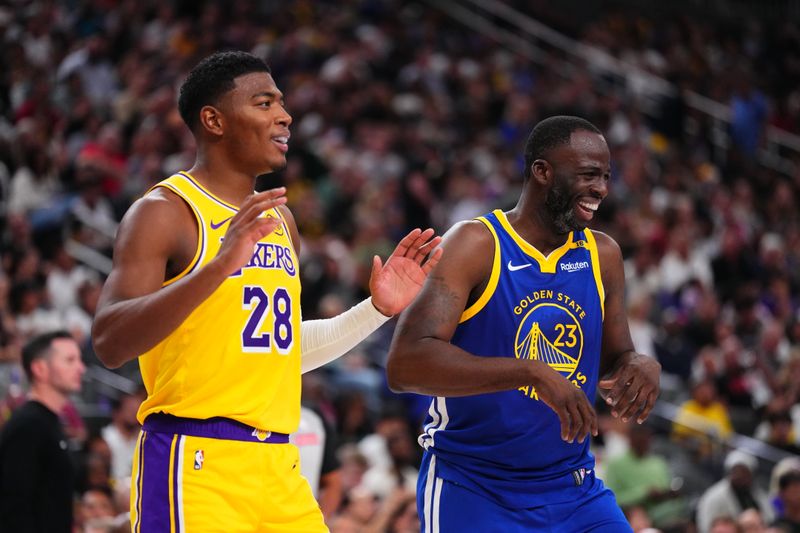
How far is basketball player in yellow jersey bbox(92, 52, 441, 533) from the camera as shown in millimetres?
3885

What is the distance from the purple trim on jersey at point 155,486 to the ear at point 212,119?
3.47 feet

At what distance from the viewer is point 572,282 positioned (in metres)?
4.96

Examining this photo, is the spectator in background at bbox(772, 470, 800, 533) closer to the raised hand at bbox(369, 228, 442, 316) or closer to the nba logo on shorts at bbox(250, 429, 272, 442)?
the raised hand at bbox(369, 228, 442, 316)

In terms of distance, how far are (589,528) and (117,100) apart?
35.0 ft

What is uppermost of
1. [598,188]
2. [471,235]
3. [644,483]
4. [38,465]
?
[598,188]

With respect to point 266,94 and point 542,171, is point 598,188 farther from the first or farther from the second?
point 266,94

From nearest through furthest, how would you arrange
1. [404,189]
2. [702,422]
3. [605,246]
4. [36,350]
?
[605,246], [36,350], [702,422], [404,189]

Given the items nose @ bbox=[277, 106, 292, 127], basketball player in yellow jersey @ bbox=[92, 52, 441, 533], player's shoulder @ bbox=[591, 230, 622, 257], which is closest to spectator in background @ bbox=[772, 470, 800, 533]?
player's shoulder @ bbox=[591, 230, 622, 257]

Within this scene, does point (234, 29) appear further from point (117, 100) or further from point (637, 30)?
point (637, 30)

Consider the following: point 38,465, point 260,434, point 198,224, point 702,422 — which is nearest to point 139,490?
point 260,434

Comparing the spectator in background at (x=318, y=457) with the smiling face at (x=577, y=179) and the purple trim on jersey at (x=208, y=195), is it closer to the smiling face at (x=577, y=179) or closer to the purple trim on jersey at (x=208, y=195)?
the smiling face at (x=577, y=179)

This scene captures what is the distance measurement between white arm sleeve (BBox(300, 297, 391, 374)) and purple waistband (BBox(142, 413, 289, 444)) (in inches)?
26.6

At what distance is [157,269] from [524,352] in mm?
1506

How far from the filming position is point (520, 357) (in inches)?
188
